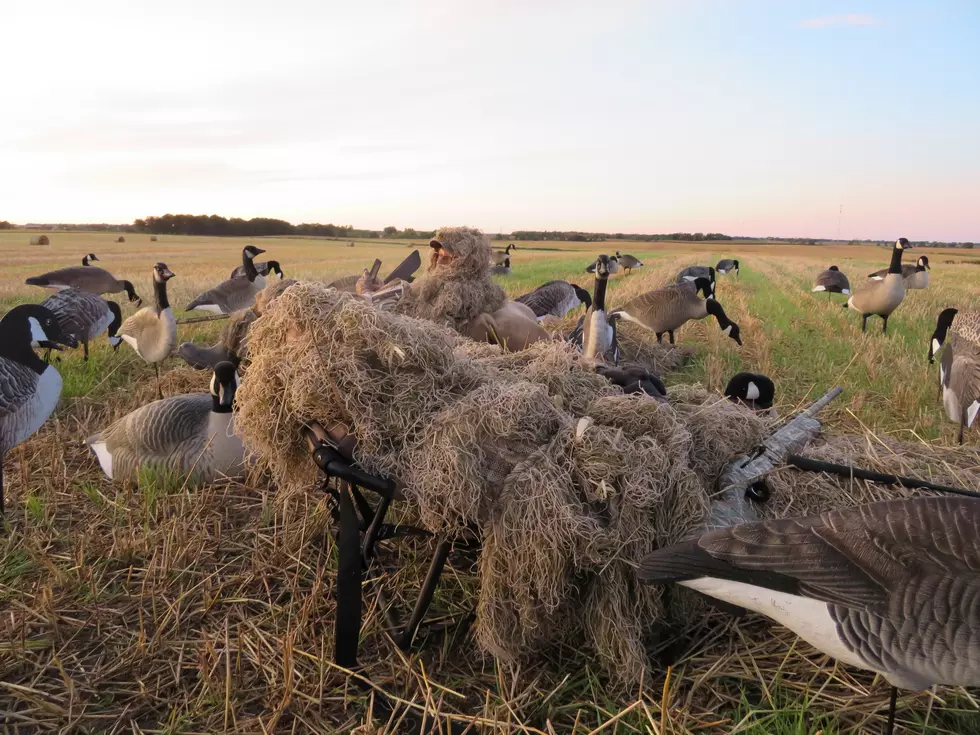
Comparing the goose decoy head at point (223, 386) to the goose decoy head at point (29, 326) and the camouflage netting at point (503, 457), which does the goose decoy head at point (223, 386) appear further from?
the goose decoy head at point (29, 326)

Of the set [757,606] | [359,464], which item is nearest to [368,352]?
[359,464]

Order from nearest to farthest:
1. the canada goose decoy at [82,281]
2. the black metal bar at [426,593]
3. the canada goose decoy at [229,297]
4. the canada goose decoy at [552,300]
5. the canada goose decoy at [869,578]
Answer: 1. the canada goose decoy at [869,578]
2. the black metal bar at [426,593]
3. the canada goose decoy at [552,300]
4. the canada goose decoy at [229,297]
5. the canada goose decoy at [82,281]

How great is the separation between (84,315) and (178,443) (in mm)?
5535

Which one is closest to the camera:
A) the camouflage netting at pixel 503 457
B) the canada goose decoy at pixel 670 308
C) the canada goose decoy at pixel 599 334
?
the camouflage netting at pixel 503 457

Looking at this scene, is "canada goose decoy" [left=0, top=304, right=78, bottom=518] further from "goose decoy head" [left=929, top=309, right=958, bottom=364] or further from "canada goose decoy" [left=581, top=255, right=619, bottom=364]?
"goose decoy head" [left=929, top=309, right=958, bottom=364]

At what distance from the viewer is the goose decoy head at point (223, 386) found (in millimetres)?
4234

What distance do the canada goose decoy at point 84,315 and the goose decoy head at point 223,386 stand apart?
4.80 meters

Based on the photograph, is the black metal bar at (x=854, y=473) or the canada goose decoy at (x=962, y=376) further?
the canada goose decoy at (x=962, y=376)

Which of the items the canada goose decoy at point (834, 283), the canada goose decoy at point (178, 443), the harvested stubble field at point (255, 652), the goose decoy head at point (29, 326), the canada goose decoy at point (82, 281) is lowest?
the harvested stubble field at point (255, 652)

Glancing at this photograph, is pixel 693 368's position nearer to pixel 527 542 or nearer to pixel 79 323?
pixel 527 542

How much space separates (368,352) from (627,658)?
5.51 feet

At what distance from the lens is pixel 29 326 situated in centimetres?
513

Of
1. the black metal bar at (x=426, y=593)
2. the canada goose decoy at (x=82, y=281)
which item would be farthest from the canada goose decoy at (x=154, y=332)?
the canada goose decoy at (x=82, y=281)

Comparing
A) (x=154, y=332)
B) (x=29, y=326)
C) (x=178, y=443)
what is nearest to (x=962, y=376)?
(x=178, y=443)
